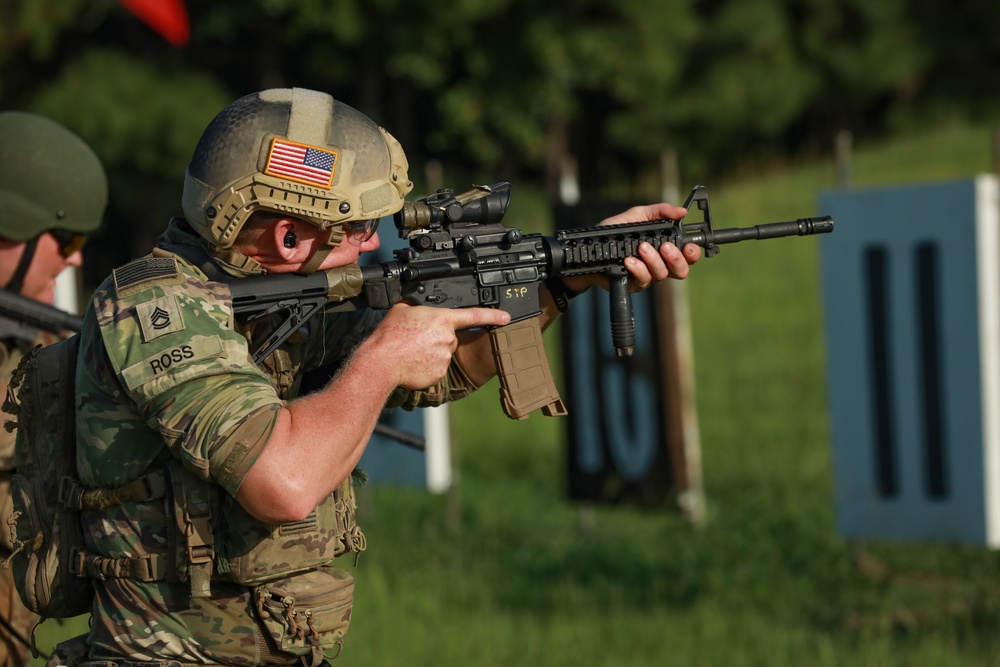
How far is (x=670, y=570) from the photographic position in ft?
21.7

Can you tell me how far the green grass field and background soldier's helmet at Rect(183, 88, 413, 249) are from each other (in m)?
2.87

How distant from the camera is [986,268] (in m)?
5.52

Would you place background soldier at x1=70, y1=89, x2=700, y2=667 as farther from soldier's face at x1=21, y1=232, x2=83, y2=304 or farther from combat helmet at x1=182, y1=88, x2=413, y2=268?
soldier's face at x1=21, y1=232, x2=83, y2=304

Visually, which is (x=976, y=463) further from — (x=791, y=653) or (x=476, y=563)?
(x=476, y=563)

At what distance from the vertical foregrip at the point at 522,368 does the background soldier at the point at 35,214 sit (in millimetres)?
1405

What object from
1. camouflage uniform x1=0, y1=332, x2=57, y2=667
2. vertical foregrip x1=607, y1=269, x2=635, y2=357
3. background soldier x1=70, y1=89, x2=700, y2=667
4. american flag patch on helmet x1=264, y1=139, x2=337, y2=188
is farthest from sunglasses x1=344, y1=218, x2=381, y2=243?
camouflage uniform x1=0, y1=332, x2=57, y2=667

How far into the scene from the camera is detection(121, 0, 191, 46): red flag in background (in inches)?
233

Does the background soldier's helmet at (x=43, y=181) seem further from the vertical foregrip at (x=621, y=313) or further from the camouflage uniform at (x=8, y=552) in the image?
the vertical foregrip at (x=621, y=313)

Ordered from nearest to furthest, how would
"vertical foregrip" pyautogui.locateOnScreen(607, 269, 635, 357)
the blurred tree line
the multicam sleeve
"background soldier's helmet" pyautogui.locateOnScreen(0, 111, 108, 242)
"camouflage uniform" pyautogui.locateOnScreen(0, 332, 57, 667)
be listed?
the multicam sleeve, "vertical foregrip" pyautogui.locateOnScreen(607, 269, 635, 357), "camouflage uniform" pyautogui.locateOnScreen(0, 332, 57, 667), "background soldier's helmet" pyautogui.locateOnScreen(0, 111, 108, 242), the blurred tree line

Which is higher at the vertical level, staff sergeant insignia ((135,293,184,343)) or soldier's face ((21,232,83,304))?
soldier's face ((21,232,83,304))

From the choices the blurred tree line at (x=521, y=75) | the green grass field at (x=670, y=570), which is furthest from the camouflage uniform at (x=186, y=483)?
the blurred tree line at (x=521, y=75)

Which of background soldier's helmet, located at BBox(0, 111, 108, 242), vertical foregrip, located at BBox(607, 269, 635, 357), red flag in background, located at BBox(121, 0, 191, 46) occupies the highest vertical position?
red flag in background, located at BBox(121, 0, 191, 46)

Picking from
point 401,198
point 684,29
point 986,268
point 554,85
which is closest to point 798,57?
point 684,29

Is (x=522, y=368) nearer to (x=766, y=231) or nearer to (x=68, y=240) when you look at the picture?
(x=766, y=231)
